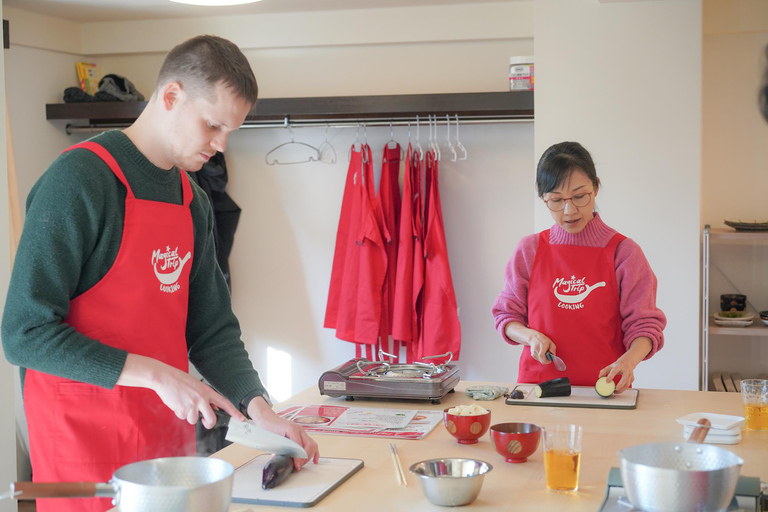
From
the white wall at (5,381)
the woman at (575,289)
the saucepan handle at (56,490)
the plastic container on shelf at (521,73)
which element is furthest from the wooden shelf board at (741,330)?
the saucepan handle at (56,490)

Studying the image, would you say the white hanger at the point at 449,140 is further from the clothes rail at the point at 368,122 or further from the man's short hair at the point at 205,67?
the man's short hair at the point at 205,67

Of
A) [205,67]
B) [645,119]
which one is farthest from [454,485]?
[645,119]

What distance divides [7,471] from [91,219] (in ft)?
6.10

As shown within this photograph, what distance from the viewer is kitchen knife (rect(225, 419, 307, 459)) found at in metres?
1.55

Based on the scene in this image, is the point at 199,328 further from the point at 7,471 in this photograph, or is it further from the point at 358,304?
the point at 358,304

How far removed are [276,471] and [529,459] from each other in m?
0.54

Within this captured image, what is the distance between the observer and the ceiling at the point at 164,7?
414cm

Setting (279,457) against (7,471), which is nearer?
(279,457)

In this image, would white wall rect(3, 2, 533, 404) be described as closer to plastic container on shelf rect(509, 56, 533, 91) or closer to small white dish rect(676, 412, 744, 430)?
plastic container on shelf rect(509, 56, 533, 91)

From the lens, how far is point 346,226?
431 cm

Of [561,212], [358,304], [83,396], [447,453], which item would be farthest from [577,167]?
[358,304]

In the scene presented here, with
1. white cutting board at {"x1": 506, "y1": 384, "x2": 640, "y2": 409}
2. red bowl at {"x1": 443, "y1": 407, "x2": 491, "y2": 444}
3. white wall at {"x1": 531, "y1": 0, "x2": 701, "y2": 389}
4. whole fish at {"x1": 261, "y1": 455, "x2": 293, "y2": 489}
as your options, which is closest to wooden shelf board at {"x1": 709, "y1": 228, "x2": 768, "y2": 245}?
white wall at {"x1": 531, "y1": 0, "x2": 701, "y2": 389}

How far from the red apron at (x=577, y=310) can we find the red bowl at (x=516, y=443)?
922mm

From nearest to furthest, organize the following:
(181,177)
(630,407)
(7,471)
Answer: (181,177)
(630,407)
(7,471)
